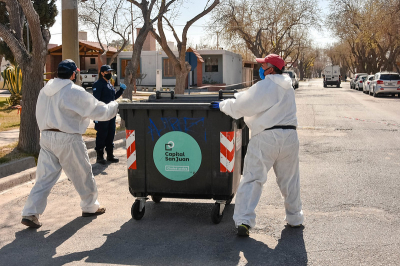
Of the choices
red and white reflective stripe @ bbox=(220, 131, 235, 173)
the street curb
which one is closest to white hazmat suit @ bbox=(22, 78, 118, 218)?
red and white reflective stripe @ bbox=(220, 131, 235, 173)

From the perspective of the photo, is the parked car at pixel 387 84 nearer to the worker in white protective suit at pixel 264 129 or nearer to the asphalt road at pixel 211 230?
the asphalt road at pixel 211 230

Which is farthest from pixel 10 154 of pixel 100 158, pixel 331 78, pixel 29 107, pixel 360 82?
pixel 331 78

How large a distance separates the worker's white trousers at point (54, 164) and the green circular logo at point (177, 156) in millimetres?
806

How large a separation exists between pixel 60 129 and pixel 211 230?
6.13ft

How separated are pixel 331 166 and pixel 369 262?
14.2 feet

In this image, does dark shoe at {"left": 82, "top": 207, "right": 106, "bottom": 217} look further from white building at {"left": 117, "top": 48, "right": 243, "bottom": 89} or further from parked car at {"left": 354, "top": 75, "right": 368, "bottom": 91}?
parked car at {"left": 354, "top": 75, "right": 368, "bottom": 91}

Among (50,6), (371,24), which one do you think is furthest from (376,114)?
(371,24)

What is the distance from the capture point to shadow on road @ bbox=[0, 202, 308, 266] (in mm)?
4145

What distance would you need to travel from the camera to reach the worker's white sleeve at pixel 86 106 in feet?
16.4

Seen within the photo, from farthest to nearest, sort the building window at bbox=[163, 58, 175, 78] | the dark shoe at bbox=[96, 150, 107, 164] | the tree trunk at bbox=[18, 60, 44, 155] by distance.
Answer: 1. the building window at bbox=[163, 58, 175, 78]
2. the dark shoe at bbox=[96, 150, 107, 164]
3. the tree trunk at bbox=[18, 60, 44, 155]

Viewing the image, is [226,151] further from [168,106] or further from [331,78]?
[331,78]

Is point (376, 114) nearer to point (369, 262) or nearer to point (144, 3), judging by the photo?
point (144, 3)

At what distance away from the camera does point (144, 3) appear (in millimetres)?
14422

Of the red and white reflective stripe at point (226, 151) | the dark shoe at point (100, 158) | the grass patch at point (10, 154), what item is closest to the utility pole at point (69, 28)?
the dark shoe at point (100, 158)
